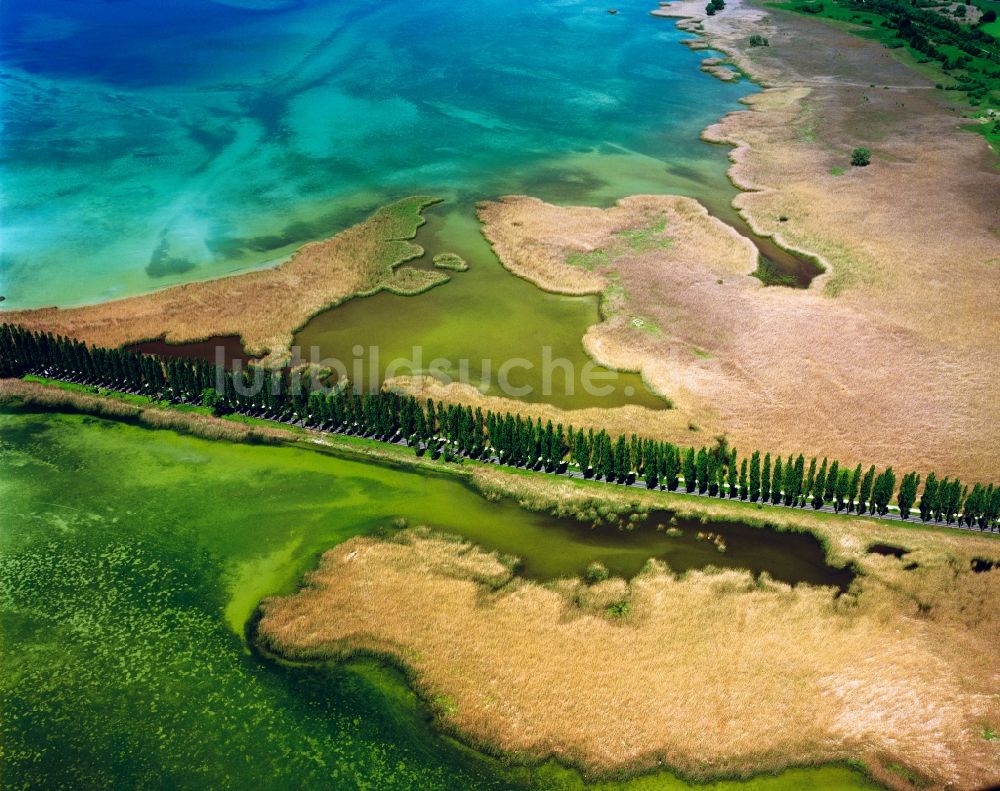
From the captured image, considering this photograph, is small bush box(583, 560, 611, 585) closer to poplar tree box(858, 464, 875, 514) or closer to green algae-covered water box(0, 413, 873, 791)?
green algae-covered water box(0, 413, 873, 791)

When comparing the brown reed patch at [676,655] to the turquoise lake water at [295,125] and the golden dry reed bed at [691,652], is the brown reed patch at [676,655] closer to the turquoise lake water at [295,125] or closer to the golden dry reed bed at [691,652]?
the golden dry reed bed at [691,652]

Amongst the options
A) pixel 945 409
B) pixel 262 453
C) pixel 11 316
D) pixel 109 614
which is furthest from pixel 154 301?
pixel 945 409

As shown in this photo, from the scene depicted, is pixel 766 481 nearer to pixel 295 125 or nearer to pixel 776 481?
pixel 776 481

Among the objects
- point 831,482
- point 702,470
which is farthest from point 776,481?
point 702,470

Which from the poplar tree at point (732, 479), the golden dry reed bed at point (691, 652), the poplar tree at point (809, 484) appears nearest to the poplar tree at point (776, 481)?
the poplar tree at point (809, 484)

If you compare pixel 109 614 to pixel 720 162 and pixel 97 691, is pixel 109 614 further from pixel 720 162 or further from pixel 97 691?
pixel 720 162

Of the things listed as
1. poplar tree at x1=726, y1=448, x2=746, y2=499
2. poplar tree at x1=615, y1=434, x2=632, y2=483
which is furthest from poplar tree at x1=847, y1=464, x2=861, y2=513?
poplar tree at x1=615, y1=434, x2=632, y2=483
